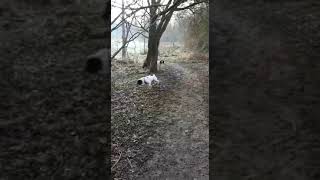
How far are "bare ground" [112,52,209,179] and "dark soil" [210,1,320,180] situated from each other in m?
3.67

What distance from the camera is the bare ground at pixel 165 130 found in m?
5.43

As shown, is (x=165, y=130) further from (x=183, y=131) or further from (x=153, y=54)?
(x=153, y=54)

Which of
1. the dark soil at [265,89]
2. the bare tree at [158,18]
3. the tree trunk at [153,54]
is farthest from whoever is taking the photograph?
the tree trunk at [153,54]

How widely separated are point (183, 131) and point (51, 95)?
5664mm

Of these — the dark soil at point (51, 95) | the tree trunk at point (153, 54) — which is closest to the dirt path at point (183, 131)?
the tree trunk at point (153, 54)

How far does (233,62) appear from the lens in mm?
1544

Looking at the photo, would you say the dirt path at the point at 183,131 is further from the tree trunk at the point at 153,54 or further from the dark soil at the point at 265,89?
the dark soil at the point at 265,89

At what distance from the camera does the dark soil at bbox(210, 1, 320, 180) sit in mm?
1532

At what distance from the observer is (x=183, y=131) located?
22.7ft

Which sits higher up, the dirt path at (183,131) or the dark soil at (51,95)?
the dark soil at (51,95)

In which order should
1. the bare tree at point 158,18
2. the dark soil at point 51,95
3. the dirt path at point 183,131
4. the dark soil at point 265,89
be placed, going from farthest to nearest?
1. the bare tree at point 158,18
2. the dirt path at point 183,131
3. the dark soil at point 265,89
4. the dark soil at point 51,95

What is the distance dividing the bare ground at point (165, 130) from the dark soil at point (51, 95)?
12.7 ft

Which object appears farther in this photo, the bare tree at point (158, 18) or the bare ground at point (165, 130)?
the bare tree at point (158, 18)

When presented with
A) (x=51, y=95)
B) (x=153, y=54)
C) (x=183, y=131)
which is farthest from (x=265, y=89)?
(x=153, y=54)
